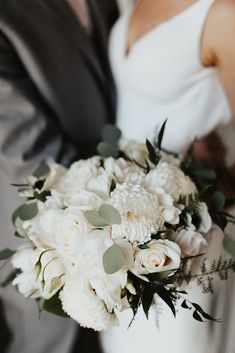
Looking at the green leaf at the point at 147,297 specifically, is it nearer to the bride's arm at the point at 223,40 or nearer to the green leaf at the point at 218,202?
the green leaf at the point at 218,202

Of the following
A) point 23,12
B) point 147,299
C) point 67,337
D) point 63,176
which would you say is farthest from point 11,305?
point 23,12

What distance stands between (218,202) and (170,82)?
0.89 feet

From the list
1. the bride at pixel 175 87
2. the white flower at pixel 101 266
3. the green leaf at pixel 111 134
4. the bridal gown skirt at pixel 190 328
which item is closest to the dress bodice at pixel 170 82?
the bride at pixel 175 87

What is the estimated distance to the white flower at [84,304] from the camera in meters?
0.76

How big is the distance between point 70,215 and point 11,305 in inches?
17.9

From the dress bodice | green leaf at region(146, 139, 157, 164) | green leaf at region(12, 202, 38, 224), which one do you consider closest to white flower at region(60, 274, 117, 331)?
green leaf at region(12, 202, 38, 224)

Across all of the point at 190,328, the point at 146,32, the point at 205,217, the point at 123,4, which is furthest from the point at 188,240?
the point at 123,4

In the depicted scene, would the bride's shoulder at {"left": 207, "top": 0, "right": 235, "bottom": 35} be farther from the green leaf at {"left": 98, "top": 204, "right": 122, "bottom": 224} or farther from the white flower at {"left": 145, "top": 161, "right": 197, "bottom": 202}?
the green leaf at {"left": 98, "top": 204, "right": 122, "bottom": 224}

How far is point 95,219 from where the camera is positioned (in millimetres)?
747

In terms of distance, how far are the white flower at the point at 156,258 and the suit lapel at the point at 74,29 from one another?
50 centimetres

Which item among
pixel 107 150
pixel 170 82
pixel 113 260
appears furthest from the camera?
pixel 170 82

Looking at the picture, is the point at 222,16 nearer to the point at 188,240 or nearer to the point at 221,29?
the point at 221,29

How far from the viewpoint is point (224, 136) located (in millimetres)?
1147

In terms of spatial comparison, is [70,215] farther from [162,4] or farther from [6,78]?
[162,4]
